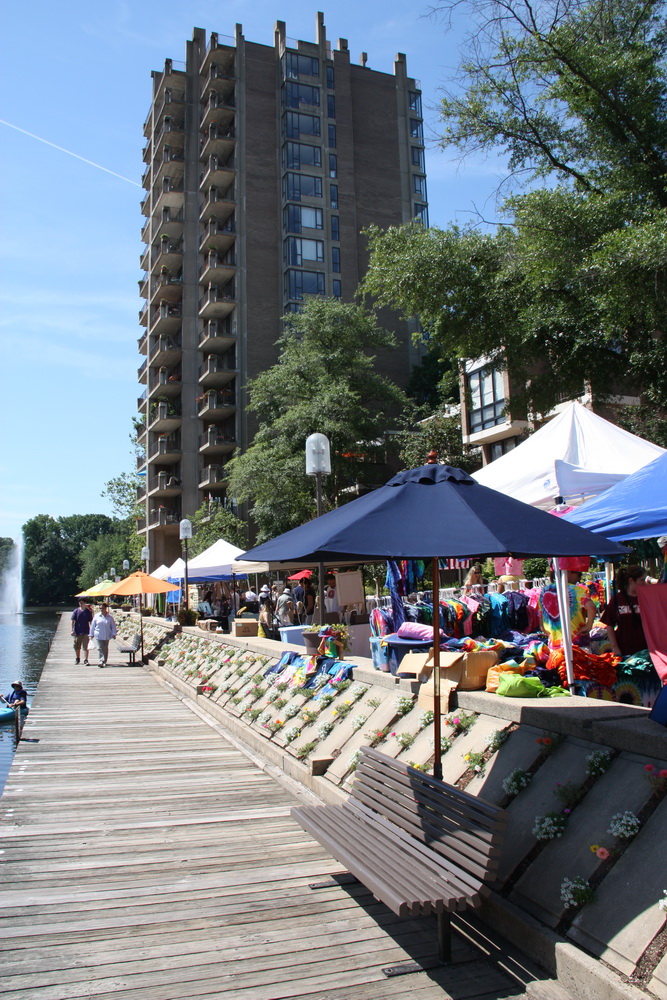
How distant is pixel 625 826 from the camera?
14.0ft

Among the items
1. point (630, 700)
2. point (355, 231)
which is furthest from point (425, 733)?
point (355, 231)

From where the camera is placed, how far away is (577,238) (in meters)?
14.6

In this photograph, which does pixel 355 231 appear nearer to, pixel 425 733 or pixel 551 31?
pixel 551 31

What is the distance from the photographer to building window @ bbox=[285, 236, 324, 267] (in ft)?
163

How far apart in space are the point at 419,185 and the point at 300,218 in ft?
35.9

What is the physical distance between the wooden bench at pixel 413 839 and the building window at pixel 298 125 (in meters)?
52.2

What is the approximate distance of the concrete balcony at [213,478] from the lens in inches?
1959

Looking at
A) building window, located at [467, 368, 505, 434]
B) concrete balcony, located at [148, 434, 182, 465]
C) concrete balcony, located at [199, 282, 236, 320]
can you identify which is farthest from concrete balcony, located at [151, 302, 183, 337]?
building window, located at [467, 368, 505, 434]

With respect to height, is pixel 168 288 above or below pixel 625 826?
above

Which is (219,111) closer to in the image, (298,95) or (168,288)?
(298,95)

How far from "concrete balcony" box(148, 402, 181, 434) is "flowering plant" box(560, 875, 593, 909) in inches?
2057

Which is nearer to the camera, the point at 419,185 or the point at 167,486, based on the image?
the point at 167,486

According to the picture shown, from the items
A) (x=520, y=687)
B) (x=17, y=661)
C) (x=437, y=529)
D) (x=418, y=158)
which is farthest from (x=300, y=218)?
(x=437, y=529)

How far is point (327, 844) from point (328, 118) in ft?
180
